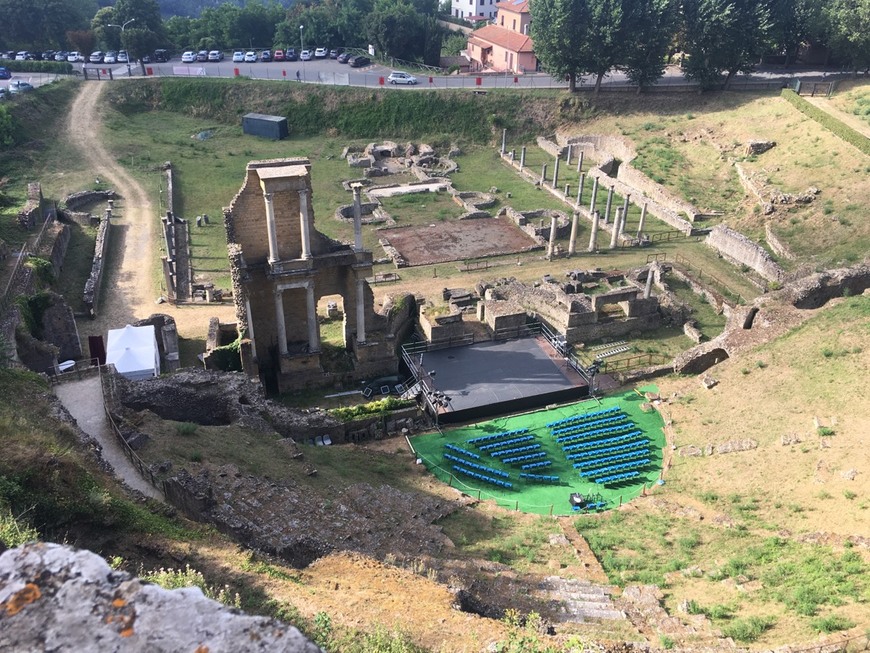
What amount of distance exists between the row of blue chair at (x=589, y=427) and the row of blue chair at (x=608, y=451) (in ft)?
4.16

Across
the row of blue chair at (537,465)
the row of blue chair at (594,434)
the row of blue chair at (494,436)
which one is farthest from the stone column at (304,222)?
the row of blue chair at (594,434)

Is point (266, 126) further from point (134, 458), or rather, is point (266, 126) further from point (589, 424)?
point (134, 458)

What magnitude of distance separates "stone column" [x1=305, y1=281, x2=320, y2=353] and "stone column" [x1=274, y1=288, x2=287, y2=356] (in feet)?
3.80

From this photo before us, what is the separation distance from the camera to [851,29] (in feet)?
200

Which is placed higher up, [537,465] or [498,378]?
[498,378]

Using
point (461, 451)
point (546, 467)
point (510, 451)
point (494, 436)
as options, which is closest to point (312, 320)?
point (461, 451)

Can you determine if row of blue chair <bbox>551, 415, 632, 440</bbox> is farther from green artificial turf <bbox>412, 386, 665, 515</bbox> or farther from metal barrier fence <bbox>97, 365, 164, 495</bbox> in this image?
metal barrier fence <bbox>97, 365, 164, 495</bbox>

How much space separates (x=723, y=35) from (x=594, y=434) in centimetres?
4828

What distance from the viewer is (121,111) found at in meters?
71.4

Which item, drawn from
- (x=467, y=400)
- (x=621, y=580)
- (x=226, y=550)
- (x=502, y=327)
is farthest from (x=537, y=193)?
(x=226, y=550)

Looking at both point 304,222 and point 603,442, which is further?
point 304,222

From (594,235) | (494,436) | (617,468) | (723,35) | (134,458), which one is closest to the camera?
(134,458)

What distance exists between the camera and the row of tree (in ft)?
202

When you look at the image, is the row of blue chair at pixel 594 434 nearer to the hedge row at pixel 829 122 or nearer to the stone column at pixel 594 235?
the stone column at pixel 594 235
